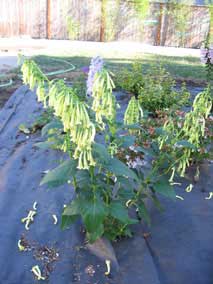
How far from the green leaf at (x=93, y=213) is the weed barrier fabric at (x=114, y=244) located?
363mm

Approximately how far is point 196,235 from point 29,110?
3.06 meters

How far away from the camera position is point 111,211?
2.01 meters

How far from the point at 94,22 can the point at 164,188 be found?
50.6ft

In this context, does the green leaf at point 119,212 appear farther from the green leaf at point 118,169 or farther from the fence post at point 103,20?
the fence post at point 103,20

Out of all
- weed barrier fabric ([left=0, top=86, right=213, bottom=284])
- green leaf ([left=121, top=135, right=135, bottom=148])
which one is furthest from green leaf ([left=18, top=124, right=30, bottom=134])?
green leaf ([left=121, top=135, right=135, bottom=148])

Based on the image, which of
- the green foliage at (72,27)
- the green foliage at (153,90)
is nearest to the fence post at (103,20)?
the green foliage at (72,27)

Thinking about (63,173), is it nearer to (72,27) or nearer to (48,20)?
(72,27)

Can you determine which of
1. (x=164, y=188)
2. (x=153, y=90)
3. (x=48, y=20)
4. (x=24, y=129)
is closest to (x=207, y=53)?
(x=153, y=90)

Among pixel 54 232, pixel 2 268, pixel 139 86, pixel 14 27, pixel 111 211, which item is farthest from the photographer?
pixel 14 27

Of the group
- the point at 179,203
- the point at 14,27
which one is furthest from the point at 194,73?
the point at 14,27

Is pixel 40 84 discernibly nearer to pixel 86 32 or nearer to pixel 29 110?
pixel 29 110

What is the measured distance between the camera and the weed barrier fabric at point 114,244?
212 centimetres

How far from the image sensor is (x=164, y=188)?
84.1 inches

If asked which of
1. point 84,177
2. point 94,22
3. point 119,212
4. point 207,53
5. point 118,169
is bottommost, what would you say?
point 119,212
